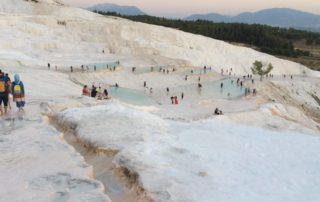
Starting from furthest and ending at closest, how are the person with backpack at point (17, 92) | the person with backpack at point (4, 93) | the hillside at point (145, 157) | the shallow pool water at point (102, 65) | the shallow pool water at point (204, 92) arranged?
the shallow pool water at point (102, 65), the shallow pool water at point (204, 92), the person with backpack at point (17, 92), the person with backpack at point (4, 93), the hillside at point (145, 157)

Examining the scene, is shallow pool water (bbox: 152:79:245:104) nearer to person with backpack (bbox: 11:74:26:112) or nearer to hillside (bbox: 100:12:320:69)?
person with backpack (bbox: 11:74:26:112)

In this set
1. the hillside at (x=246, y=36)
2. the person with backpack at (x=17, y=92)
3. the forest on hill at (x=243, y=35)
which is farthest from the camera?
the forest on hill at (x=243, y=35)

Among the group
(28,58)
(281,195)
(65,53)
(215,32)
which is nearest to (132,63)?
(65,53)

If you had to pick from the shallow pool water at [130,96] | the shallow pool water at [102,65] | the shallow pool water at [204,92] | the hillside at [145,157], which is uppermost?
the hillside at [145,157]

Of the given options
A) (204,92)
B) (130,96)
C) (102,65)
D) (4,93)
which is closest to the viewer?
(4,93)

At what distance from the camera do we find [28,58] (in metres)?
50.2

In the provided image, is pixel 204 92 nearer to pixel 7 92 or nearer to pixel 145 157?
pixel 7 92

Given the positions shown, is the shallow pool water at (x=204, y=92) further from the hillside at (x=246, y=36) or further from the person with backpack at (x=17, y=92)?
the hillside at (x=246, y=36)

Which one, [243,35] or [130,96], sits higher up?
[243,35]

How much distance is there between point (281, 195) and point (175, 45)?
224 feet

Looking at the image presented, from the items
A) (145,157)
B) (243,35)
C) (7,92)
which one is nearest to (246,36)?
(243,35)

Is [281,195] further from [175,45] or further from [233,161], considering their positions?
[175,45]

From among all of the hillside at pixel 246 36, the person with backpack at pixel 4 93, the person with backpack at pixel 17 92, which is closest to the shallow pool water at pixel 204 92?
the person with backpack at pixel 17 92

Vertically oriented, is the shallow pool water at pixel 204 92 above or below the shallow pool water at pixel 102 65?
below
